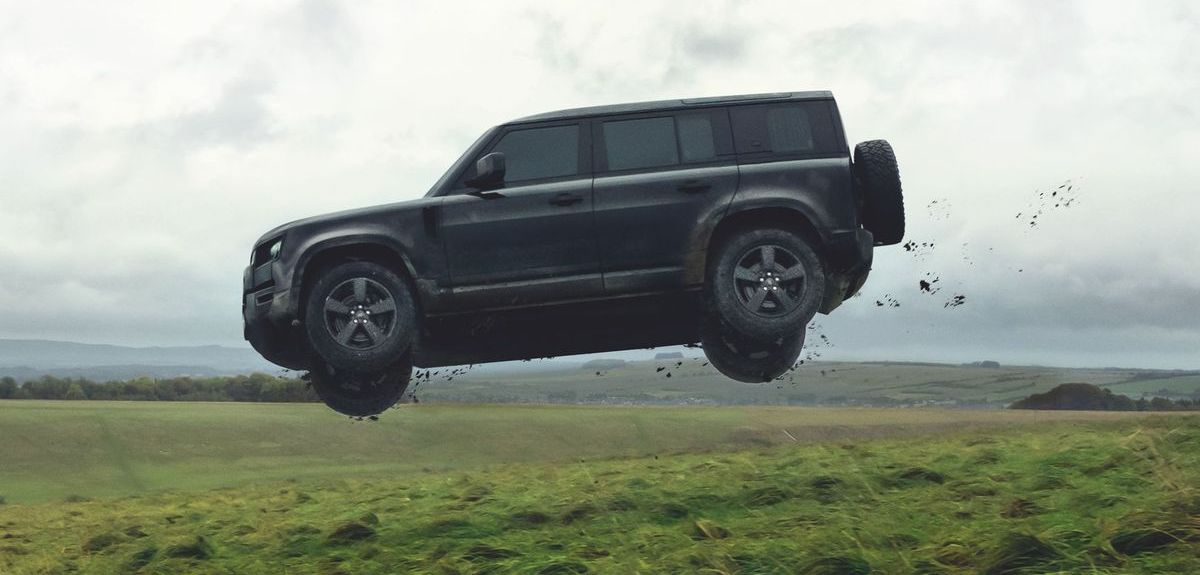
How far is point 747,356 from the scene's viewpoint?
33.7ft

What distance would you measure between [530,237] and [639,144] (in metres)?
1.18

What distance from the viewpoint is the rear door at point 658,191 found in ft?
30.0

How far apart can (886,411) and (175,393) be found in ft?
370

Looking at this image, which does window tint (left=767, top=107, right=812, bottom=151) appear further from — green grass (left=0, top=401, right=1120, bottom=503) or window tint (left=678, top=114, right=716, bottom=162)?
green grass (left=0, top=401, right=1120, bottom=503)

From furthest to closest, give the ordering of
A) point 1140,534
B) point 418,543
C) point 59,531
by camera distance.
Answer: point 59,531 → point 418,543 → point 1140,534

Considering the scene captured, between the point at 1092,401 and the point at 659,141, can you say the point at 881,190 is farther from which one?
the point at 1092,401

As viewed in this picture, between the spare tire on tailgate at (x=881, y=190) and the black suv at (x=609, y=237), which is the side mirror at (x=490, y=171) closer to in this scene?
the black suv at (x=609, y=237)

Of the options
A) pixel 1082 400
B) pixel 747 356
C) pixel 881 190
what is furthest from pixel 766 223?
pixel 1082 400

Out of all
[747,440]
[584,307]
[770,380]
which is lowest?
[747,440]

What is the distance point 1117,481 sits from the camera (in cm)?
1334

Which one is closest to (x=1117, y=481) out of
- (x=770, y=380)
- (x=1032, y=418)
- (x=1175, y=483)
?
(x=1175, y=483)

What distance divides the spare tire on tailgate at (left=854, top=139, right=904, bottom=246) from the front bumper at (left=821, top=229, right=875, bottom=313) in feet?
0.47

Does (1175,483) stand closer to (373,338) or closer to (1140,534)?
(1140,534)

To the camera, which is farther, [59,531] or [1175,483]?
[59,531]
